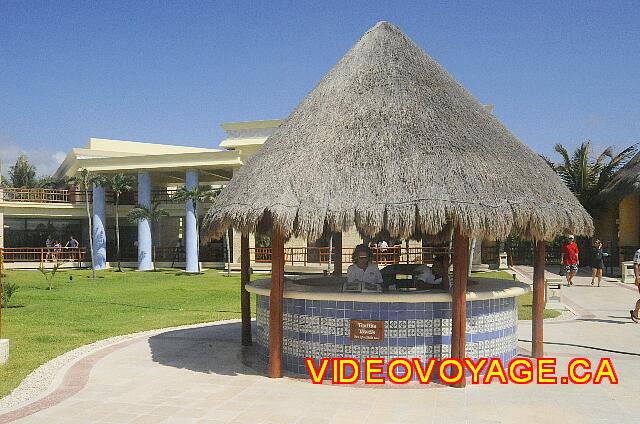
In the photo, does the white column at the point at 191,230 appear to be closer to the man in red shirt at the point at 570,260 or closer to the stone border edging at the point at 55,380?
the man in red shirt at the point at 570,260

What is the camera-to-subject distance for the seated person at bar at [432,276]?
9734mm

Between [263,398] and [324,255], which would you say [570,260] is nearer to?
[324,255]

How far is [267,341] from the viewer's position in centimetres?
965

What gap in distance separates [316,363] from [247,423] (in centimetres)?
231

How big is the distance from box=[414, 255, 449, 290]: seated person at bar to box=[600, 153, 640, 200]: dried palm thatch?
19.3 meters

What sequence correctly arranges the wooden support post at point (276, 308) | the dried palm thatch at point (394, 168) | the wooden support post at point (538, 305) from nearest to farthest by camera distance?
the dried palm thatch at point (394, 168) < the wooden support post at point (276, 308) < the wooden support post at point (538, 305)

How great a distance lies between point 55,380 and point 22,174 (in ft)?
200

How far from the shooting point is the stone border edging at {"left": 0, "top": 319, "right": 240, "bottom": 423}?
7397 mm

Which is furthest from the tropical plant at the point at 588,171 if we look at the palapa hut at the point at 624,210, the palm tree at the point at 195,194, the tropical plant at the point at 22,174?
the tropical plant at the point at 22,174

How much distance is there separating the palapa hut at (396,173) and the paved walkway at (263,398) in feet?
2.72

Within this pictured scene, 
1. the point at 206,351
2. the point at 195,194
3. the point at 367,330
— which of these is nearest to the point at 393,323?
the point at 367,330

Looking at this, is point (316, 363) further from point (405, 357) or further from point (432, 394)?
point (432, 394)

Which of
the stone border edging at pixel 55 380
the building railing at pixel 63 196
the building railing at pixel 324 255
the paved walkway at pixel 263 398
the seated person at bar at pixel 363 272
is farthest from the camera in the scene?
the building railing at pixel 63 196

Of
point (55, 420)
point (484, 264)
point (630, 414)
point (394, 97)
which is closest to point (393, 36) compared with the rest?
point (394, 97)
